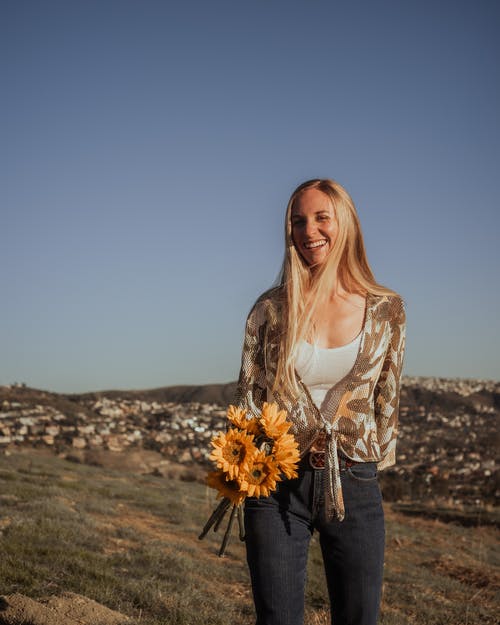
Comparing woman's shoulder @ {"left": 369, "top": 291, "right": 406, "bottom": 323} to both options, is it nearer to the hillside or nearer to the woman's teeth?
the woman's teeth

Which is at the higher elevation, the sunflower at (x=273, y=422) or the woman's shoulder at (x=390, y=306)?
the woman's shoulder at (x=390, y=306)

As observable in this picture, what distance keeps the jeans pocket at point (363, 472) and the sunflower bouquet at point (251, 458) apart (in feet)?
0.74

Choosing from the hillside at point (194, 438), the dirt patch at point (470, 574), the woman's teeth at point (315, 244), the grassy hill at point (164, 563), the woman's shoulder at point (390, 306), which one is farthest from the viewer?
the hillside at point (194, 438)

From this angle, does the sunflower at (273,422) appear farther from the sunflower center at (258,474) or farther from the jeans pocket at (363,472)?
the jeans pocket at (363,472)

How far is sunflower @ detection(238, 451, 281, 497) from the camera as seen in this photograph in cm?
232

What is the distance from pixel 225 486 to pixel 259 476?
0.14 metres

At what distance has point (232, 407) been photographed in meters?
2.51

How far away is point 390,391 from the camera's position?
2.65 m

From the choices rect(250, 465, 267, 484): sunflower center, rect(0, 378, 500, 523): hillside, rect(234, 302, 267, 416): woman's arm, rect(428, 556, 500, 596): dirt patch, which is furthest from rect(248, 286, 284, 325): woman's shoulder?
rect(0, 378, 500, 523): hillside

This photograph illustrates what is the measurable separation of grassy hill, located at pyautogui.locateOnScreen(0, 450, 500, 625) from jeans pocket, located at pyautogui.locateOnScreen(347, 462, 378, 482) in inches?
115

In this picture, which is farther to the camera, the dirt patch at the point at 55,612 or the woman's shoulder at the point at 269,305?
the dirt patch at the point at 55,612

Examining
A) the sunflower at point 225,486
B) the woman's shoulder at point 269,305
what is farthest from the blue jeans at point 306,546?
the woman's shoulder at point 269,305

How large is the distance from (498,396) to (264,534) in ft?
180

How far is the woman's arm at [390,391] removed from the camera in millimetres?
2635
